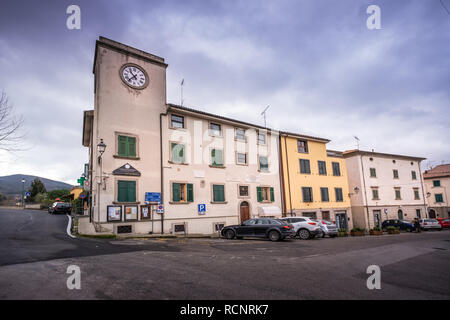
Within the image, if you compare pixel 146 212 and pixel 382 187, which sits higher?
pixel 382 187

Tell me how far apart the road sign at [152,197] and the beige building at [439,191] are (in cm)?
4822

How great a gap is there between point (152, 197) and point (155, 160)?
2.75m

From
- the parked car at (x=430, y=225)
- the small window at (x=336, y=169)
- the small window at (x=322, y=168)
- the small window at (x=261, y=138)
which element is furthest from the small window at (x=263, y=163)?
the parked car at (x=430, y=225)

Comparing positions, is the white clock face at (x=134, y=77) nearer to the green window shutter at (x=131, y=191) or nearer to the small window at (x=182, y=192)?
the green window shutter at (x=131, y=191)

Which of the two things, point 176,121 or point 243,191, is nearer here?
point 176,121

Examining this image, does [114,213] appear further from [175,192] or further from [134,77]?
[134,77]

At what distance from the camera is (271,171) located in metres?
27.0

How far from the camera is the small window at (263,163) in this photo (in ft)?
86.6

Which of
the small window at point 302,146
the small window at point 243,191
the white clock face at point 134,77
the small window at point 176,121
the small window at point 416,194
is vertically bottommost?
the small window at point 416,194

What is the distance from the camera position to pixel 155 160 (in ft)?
64.8

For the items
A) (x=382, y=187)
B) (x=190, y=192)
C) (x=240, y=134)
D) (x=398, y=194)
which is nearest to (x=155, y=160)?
(x=190, y=192)
